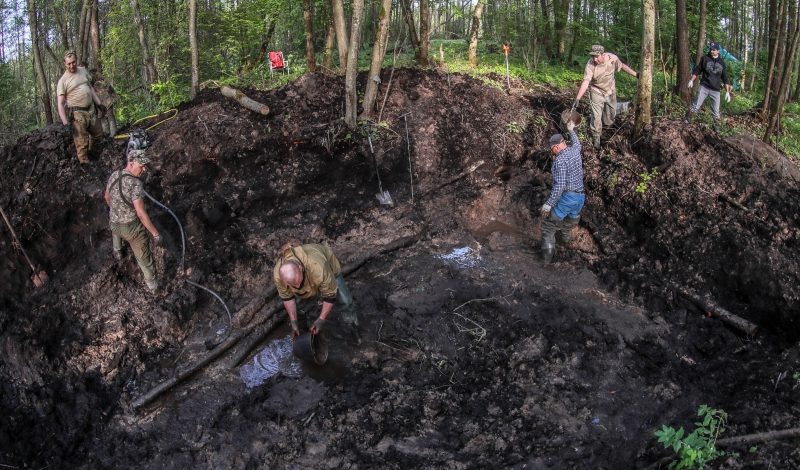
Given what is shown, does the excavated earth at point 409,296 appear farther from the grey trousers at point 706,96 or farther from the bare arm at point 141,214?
the grey trousers at point 706,96

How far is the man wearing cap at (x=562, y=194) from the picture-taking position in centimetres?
689

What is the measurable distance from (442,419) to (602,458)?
1.50 meters

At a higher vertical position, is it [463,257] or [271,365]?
[463,257]

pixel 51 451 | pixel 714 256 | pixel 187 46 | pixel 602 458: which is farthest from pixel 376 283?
pixel 187 46

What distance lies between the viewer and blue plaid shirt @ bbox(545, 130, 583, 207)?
6863 mm

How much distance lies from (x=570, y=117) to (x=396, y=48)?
133 inches

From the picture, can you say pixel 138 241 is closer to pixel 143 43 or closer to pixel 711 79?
pixel 143 43

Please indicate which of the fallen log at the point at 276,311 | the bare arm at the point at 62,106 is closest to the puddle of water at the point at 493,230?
the fallen log at the point at 276,311

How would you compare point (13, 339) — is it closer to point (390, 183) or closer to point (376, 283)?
point (376, 283)

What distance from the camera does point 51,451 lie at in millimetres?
5207

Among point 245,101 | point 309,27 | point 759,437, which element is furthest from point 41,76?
point 759,437

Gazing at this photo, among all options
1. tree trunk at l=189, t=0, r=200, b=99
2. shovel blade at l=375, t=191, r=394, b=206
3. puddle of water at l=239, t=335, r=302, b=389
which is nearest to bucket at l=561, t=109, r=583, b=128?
shovel blade at l=375, t=191, r=394, b=206

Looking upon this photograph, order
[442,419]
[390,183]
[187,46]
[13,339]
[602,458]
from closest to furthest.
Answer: [602,458] < [442,419] < [13,339] < [390,183] < [187,46]

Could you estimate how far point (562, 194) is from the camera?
276 inches
